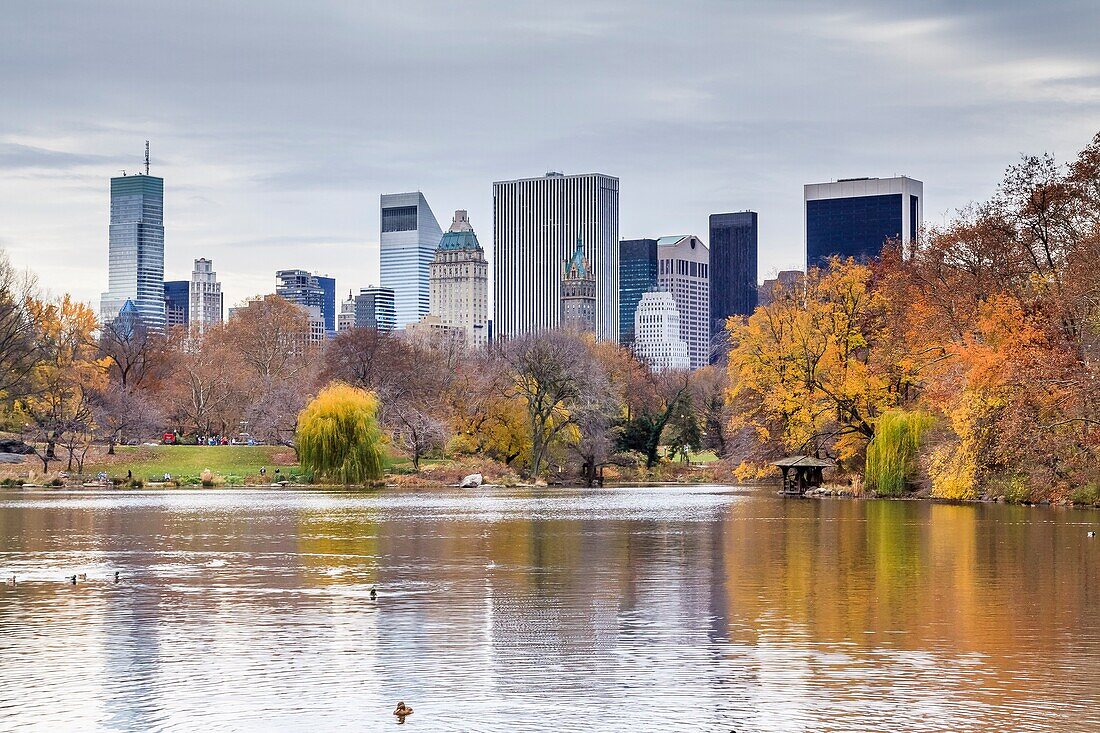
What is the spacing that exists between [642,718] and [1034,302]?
1663 inches

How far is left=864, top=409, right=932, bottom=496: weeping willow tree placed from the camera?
56531mm

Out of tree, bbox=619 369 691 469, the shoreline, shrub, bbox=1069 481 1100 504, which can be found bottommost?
the shoreline

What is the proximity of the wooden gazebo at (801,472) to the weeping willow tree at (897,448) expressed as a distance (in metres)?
4.79

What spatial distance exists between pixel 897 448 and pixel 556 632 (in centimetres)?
4243

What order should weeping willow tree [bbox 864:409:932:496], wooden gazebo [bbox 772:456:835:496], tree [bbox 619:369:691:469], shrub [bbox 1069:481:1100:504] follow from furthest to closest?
1. tree [bbox 619:369:691:469]
2. wooden gazebo [bbox 772:456:835:496]
3. weeping willow tree [bbox 864:409:932:496]
4. shrub [bbox 1069:481:1100:504]

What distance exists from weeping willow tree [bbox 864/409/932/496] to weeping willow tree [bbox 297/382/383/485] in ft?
90.3

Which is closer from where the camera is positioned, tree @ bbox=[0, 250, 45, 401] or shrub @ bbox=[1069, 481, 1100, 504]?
shrub @ bbox=[1069, 481, 1100, 504]

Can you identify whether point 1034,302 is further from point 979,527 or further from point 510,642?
point 510,642

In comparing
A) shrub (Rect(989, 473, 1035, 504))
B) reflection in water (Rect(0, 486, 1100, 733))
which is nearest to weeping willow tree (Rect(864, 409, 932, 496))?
shrub (Rect(989, 473, 1035, 504))

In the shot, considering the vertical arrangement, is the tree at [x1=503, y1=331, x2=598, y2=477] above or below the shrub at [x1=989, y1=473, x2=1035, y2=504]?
above

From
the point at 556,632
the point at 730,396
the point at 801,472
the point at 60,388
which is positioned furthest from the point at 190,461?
the point at 556,632

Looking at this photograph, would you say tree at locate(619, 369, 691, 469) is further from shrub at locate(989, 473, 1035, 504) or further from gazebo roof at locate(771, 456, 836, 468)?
shrub at locate(989, 473, 1035, 504)

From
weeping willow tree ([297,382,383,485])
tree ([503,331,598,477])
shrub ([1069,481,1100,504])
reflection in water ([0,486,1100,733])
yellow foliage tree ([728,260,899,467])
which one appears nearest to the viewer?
reflection in water ([0,486,1100,733])

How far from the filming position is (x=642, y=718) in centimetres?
1197
